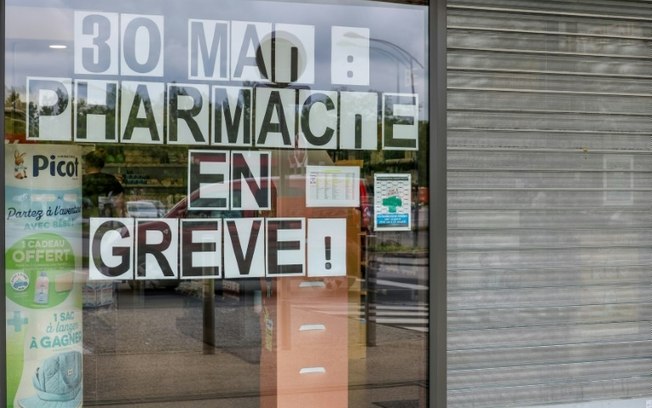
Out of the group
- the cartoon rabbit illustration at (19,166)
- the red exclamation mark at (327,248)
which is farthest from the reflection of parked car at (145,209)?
the red exclamation mark at (327,248)

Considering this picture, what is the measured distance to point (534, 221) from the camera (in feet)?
13.9

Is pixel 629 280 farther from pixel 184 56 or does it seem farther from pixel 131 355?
pixel 131 355

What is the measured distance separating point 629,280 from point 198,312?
102 inches

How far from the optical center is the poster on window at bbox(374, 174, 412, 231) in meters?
4.17

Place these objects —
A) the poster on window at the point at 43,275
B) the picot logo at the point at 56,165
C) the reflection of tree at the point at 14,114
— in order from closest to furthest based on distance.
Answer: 1. the reflection of tree at the point at 14,114
2. the poster on window at the point at 43,275
3. the picot logo at the point at 56,165

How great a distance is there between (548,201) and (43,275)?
8.69 ft

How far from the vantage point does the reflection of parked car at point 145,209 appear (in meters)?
4.09

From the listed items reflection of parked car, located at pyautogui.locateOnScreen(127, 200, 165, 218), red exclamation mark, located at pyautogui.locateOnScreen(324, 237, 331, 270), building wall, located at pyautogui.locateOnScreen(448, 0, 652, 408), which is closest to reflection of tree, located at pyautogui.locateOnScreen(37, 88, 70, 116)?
reflection of parked car, located at pyautogui.locateOnScreen(127, 200, 165, 218)

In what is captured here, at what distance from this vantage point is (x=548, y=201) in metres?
4.25

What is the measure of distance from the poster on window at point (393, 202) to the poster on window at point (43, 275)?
154 centimetres

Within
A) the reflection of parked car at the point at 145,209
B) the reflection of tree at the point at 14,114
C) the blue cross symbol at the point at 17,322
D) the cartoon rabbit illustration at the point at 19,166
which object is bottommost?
the blue cross symbol at the point at 17,322

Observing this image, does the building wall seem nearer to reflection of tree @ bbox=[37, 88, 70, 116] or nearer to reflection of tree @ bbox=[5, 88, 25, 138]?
reflection of tree @ bbox=[37, 88, 70, 116]

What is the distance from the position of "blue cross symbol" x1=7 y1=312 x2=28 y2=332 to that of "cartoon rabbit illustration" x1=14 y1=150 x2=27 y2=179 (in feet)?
2.20

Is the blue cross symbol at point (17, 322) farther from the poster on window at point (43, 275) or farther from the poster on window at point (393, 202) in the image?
the poster on window at point (393, 202)
